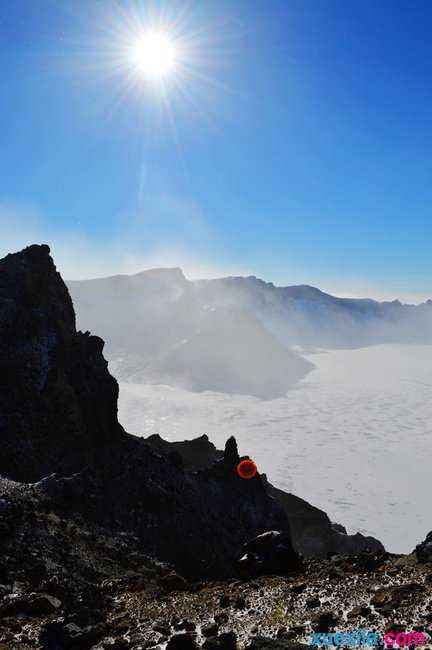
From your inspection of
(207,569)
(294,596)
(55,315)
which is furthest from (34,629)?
(55,315)

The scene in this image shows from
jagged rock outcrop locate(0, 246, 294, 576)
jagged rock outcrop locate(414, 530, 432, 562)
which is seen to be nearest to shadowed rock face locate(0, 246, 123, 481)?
jagged rock outcrop locate(0, 246, 294, 576)

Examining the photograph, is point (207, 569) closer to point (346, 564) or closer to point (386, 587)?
point (346, 564)

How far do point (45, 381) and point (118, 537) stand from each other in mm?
16571

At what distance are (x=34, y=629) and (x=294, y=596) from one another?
8599 mm

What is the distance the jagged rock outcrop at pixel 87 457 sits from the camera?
33.2 meters

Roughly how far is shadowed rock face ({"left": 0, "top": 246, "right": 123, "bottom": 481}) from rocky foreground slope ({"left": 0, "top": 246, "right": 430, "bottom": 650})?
0.38 feet

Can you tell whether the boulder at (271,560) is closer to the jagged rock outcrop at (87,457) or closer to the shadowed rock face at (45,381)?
the jagged rock outcrop at (87,457)

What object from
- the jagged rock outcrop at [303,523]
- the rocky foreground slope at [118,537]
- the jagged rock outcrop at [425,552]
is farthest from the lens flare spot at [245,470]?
the jagged rock outcrop at [425,552]

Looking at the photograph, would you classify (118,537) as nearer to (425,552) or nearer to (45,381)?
(45,381)

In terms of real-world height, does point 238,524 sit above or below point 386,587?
below

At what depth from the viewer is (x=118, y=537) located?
2973 centimetres

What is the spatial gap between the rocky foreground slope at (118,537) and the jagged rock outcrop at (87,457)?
0.39 feet

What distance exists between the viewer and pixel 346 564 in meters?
18.3

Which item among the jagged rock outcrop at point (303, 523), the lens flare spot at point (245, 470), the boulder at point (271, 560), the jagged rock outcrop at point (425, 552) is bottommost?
the jagged rock outcrop at point (303, 523)
